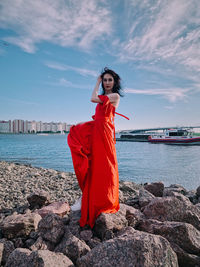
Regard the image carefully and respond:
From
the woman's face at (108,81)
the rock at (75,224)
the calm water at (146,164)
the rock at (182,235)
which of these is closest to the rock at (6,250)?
the rock at (75,224)

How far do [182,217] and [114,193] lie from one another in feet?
3.59

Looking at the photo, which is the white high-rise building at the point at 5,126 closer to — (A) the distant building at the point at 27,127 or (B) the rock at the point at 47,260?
(A) the distant building at the point at 27,127

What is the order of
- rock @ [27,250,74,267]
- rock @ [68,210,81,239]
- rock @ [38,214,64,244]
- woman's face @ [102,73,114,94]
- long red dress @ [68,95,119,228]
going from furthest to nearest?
woman's face @ [102,73,114,94]
long red dress @ [68,95,119,228]
rock @ [68,210,81,239]
rock @ [38,214,64,244]
rock @ [27,250,74,267]

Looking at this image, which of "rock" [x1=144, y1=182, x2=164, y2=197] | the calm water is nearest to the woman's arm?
"rock" [x1=144, y1=182, x2=164, y2=197]

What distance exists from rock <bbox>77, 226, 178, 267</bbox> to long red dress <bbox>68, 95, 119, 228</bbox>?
99cm

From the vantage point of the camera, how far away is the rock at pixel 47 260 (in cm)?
181

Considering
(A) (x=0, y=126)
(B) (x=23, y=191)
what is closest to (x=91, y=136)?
(B) (x=23, y=191)

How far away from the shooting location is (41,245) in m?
2.47

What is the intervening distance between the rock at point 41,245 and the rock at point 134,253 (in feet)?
2.35

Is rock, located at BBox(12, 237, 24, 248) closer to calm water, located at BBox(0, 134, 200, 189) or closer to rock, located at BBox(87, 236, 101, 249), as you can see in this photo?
rock, located at BBox(87, 236, 101, 249)

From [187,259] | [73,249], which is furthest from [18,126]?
[187,259]

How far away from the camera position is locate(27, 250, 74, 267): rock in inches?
71.2

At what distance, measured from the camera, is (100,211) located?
2.89 meters

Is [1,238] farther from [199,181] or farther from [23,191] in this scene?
[199,181]
